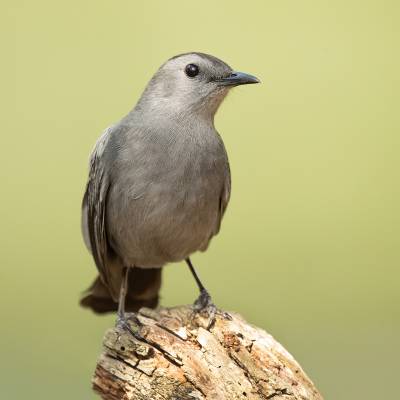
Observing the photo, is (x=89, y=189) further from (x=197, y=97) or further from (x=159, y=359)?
(x=159, y=359)

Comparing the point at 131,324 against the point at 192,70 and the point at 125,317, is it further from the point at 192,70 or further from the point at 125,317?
the point at 192,70

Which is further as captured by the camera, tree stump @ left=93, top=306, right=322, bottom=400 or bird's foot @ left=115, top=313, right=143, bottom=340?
bird's foot @ left=115, top=313, right=143, bottom=340

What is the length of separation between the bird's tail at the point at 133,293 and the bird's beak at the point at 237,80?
1.63m

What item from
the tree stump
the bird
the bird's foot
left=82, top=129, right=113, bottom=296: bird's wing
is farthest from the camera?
left=82, top=129, right=113, bottom=296: bird's wing

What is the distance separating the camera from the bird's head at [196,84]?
4.70 meters

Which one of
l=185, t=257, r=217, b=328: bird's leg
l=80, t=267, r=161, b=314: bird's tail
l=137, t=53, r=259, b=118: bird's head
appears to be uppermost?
l=137, t=53, r=259, b=118: bird's head

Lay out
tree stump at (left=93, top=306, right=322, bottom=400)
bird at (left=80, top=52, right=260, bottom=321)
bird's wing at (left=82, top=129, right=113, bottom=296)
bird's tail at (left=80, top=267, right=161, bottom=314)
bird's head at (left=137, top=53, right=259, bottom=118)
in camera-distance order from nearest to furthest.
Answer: tree stump at (left=93, top=306, right=322, bottom=400), bird at (left=80, top=52, right=260, bottom=321), bird's head at (left=137, top=53, right=259, bottom=118), bird's wing at (left=82, top=129, right=113, bottom=296), bird's tail at (left=80, top=267, right=161, bottom=314)

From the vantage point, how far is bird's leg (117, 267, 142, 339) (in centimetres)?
453

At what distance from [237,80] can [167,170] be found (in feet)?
2.50

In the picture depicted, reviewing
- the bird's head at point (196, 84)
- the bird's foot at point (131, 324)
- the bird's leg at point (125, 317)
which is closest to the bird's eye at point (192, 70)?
the bird's head at point (196, 84)

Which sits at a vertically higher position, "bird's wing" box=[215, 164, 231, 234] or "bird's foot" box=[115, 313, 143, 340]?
"bird's wing" box=[215, 164, 231, 234]

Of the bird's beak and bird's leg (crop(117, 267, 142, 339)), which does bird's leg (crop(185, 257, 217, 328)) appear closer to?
bird's leg (crop(117, 267, 142, 339))

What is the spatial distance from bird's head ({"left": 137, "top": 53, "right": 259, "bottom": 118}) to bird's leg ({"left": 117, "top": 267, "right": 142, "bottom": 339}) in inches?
51.4

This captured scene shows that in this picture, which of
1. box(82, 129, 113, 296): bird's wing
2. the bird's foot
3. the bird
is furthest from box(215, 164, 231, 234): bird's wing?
the bird's foot
